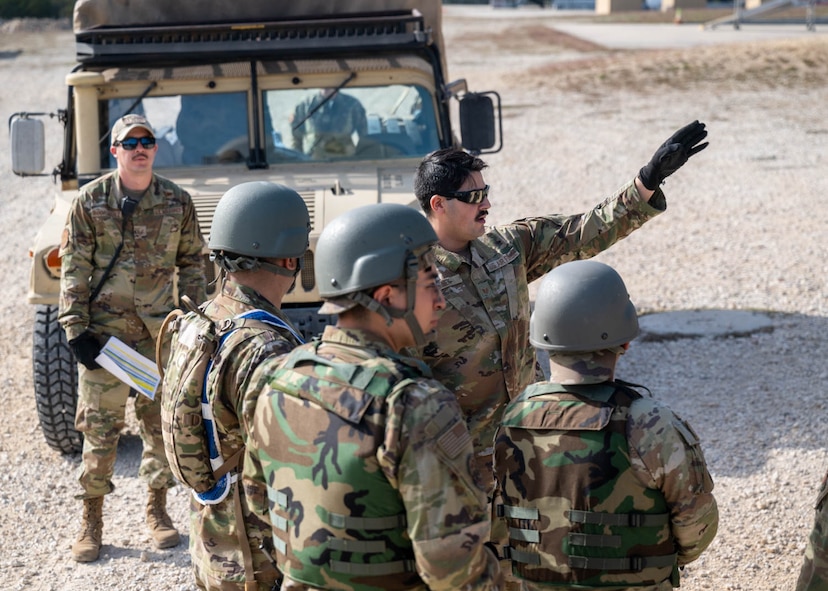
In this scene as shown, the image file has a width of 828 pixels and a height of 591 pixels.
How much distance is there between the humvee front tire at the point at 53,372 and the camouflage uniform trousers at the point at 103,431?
847 mm

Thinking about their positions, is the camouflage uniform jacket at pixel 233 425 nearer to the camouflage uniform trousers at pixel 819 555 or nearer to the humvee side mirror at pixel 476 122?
the camouflage uniform trousers at pixel 819 555

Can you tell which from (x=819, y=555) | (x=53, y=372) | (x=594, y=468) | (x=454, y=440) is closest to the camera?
(x=454, y=440)

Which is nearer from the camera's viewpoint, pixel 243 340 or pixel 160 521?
pixel 243 340

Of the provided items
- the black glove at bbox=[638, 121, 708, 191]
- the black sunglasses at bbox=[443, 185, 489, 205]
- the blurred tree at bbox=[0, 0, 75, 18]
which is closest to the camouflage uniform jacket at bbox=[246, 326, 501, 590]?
the black sunglasses at bbox=[443, 185, 489, 205]

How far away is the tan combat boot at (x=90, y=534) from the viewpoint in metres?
4.84

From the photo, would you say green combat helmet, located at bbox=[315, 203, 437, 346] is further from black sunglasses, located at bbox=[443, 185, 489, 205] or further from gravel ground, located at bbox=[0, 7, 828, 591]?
gravel ground, located at bbox=[0, 7, 828, 591]

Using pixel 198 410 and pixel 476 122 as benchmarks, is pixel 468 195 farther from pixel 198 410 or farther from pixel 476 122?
pixel 476 122

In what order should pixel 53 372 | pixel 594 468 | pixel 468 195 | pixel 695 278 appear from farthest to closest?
1. pixel 695 278
2. pixel 53 372
3. pixel 468 195
4. pixel 594 468

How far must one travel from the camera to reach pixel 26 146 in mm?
6125

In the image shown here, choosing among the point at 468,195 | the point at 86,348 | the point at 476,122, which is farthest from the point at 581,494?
the point at 476,122

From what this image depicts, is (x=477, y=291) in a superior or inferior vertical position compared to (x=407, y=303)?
inferior

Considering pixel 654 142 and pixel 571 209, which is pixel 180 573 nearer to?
pixel 571 209

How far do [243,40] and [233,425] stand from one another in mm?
3872

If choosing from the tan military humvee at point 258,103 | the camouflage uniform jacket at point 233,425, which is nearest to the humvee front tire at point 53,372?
the tan military humvee at point 258,103
